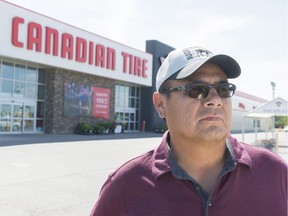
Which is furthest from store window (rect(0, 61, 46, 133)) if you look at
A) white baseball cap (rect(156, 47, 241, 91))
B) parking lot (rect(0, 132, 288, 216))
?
white baseball cap (rect(156, 47, 241, 91))

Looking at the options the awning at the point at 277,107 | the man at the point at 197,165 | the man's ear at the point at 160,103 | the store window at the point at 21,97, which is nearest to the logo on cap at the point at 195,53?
the man at the point at 197,165

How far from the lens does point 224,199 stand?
157 centimetres

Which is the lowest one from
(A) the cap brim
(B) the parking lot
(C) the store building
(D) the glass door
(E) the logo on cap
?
(B) the parking lot

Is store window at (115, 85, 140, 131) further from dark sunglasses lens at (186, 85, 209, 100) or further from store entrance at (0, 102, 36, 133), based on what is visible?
dark sunglasses lens at (186, 85, 209, 100)

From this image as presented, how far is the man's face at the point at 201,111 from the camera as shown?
1.67 metres

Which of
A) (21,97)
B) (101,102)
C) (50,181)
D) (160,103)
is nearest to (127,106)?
(101,102)

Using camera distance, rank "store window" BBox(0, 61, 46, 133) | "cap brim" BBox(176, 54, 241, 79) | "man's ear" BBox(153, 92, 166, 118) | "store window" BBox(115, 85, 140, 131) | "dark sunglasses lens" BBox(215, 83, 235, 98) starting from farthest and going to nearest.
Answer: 1. "store window" BBox(115, 85, 140, 131)
2. "store window" BBox(0, 61, 46, 133)
3. "man's ear" BBox(153, 92, 166, 118)
4. "dark sunglasses lens" BBox(215, 83, 235, 98)
5. "cap brim" BBox(176, 54, 241, 79)

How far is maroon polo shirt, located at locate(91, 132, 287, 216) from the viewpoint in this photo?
1.54m

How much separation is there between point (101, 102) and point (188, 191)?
82.7 feet

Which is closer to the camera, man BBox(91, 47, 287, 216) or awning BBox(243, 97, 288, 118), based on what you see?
man BBox(91, 47, 287, 216)

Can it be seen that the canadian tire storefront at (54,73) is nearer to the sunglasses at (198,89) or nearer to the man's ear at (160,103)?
the man's ear at (160,103)

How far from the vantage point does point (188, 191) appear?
158 centimetres

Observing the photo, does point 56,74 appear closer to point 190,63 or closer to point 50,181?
point 50,181

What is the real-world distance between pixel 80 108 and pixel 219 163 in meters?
23.4
